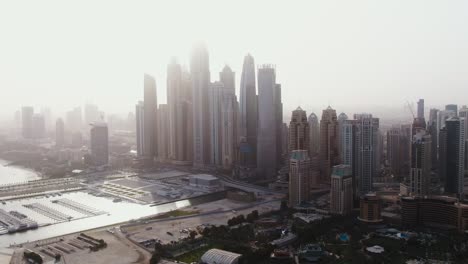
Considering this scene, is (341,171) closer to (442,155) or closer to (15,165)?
(442,155)

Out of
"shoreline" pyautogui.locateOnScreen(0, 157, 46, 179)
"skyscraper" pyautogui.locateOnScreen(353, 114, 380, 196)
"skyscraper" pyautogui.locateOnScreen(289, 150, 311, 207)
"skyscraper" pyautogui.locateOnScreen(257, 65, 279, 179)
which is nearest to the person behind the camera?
"skyscraper" pyautogui.locateOnScreen(289, 150, 311, 207)

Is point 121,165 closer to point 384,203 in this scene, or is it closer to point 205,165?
point 205,165

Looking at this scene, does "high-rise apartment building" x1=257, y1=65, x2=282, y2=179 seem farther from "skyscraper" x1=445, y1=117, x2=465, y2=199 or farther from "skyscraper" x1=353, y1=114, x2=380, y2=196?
"skyscraper" x1=445, y1=117, x2=465, y2=199

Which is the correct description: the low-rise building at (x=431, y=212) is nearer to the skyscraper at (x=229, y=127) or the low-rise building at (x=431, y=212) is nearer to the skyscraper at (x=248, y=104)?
the skyscraper at (x=248, y=104)

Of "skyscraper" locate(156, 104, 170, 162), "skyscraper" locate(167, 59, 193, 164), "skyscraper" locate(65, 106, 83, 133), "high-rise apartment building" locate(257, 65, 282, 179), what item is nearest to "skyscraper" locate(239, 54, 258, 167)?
"high-rise apartment building" locate(257, 65, 282, 179)

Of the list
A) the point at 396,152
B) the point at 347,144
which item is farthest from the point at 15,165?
the point at 396,152

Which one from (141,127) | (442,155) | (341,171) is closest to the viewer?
(341,171)
